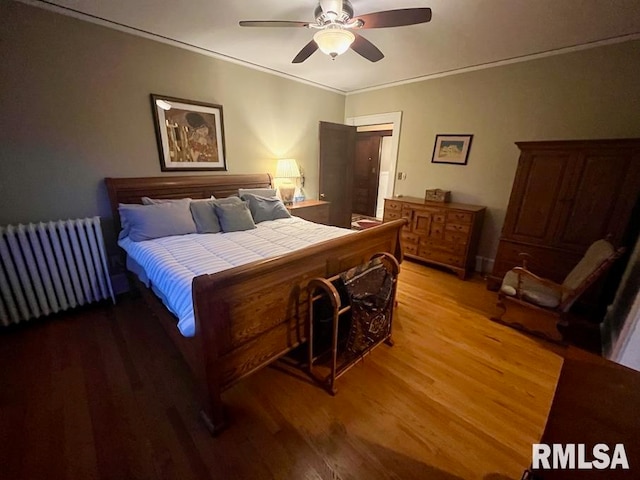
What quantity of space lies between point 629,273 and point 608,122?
1.46 m

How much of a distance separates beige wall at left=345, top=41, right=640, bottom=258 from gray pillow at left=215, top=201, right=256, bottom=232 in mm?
2642

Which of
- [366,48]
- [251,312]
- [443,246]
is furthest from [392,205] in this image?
[251,312]

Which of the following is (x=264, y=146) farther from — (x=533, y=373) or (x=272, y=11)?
(x=533, y=373)

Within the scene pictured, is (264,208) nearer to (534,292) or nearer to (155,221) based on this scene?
(155,221)

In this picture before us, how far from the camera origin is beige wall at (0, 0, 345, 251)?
6.48 feet

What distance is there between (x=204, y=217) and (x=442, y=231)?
2883 millimetres

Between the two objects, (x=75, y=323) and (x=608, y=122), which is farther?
(x=608, y=122)

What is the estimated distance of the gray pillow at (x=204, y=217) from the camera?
8.27 feet

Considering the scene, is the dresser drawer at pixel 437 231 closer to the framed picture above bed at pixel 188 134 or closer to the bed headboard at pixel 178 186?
the bed headboard at pixel 178 186

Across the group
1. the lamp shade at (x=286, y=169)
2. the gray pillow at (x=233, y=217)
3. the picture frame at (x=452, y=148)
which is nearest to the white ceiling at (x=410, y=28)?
the picture frame at (x=452, y=148)

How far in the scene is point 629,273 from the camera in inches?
88.7

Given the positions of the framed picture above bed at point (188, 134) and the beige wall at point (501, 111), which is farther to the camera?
the framed picture above bed at point (188, 134)

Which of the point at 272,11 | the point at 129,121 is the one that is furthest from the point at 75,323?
the point at 272,11

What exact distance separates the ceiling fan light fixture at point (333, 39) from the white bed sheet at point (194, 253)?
4.77 feet
